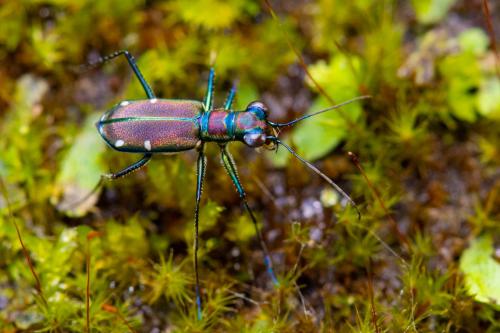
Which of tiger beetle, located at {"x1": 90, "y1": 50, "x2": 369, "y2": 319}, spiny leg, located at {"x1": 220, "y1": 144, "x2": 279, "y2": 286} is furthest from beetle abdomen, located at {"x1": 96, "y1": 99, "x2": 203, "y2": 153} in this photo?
spiny leg, located at {"x1": 220, "y1": 144, "x2": 279, "y2": 286}

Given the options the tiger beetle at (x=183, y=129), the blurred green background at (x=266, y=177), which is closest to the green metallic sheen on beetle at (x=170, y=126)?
the tiger beetle at (x=183, y=129)

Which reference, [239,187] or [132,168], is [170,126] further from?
[239,187]

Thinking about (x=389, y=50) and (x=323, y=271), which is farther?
(x=389, y=50)

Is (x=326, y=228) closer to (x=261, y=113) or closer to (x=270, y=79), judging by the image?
(x=261, y=113)

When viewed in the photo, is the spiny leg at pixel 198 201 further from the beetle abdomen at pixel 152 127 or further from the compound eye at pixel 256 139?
the compound eye at pixel 256 139

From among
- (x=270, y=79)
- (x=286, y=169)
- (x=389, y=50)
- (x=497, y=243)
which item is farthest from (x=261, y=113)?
(x=497, y=243)
